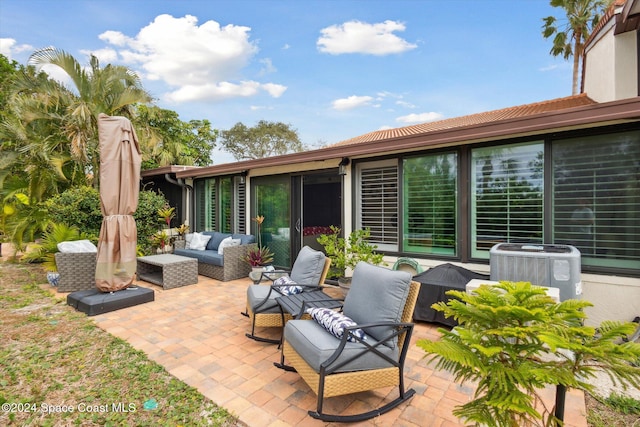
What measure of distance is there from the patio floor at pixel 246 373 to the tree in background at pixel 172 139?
6.31 meters

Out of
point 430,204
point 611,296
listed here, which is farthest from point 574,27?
point 611,296

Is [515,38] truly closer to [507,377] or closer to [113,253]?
[507,377]

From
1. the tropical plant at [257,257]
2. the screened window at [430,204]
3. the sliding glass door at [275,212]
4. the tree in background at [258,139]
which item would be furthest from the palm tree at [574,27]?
the tree in background at [258,139]

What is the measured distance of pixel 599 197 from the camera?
12.1 ft

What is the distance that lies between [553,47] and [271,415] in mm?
17292

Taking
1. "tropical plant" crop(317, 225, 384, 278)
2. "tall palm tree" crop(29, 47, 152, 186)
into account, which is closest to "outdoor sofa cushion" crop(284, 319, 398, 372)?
"tropical plant" crop(317, 225, 384, 278)

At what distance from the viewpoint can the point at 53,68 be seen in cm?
762

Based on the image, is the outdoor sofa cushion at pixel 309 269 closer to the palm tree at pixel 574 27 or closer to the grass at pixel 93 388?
the grass at pixel 93 388

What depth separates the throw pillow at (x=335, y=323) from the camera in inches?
94.0

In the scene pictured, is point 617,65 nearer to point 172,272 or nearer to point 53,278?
point 172,272

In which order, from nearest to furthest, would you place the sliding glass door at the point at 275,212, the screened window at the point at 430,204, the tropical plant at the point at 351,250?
the screened window at the point at 430,204 < the tropical plant at the point at 351,250 < the sliding glass door at the point at 275,212

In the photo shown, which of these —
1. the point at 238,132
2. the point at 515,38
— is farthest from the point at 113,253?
the point at 238,132

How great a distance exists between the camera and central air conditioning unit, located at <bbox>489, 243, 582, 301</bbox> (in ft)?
10.6

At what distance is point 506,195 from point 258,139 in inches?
871
